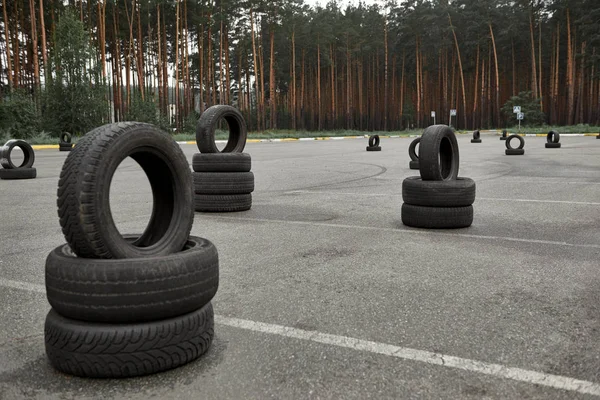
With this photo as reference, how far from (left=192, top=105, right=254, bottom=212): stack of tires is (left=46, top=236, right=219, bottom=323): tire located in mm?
5655

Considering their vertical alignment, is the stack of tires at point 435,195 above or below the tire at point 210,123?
below

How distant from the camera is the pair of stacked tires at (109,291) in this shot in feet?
9.34

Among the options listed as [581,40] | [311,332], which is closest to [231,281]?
[311,332]

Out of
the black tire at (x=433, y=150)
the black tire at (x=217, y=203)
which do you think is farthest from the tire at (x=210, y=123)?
the black tire at (x=433, y=150)

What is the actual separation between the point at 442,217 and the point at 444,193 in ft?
1.05

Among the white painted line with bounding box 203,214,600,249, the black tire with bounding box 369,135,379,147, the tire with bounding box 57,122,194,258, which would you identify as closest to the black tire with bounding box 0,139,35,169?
the white painted line with bounding box 203,214,600,249

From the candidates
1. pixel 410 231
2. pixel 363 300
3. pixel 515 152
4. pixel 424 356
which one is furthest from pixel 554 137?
pixel 424 356

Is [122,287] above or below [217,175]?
below

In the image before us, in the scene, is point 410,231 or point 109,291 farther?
point 410,231

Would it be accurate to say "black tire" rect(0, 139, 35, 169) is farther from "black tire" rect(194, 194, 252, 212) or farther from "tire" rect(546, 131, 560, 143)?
"tire" rect(546, 131, 560, 143)

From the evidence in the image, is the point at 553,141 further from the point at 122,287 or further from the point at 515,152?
the point at 122,287

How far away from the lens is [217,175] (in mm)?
8680

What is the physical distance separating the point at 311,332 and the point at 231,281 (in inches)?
56.5

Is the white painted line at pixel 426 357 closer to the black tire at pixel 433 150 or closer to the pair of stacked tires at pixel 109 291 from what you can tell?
the pair of stacked tires at pixel 109 291
